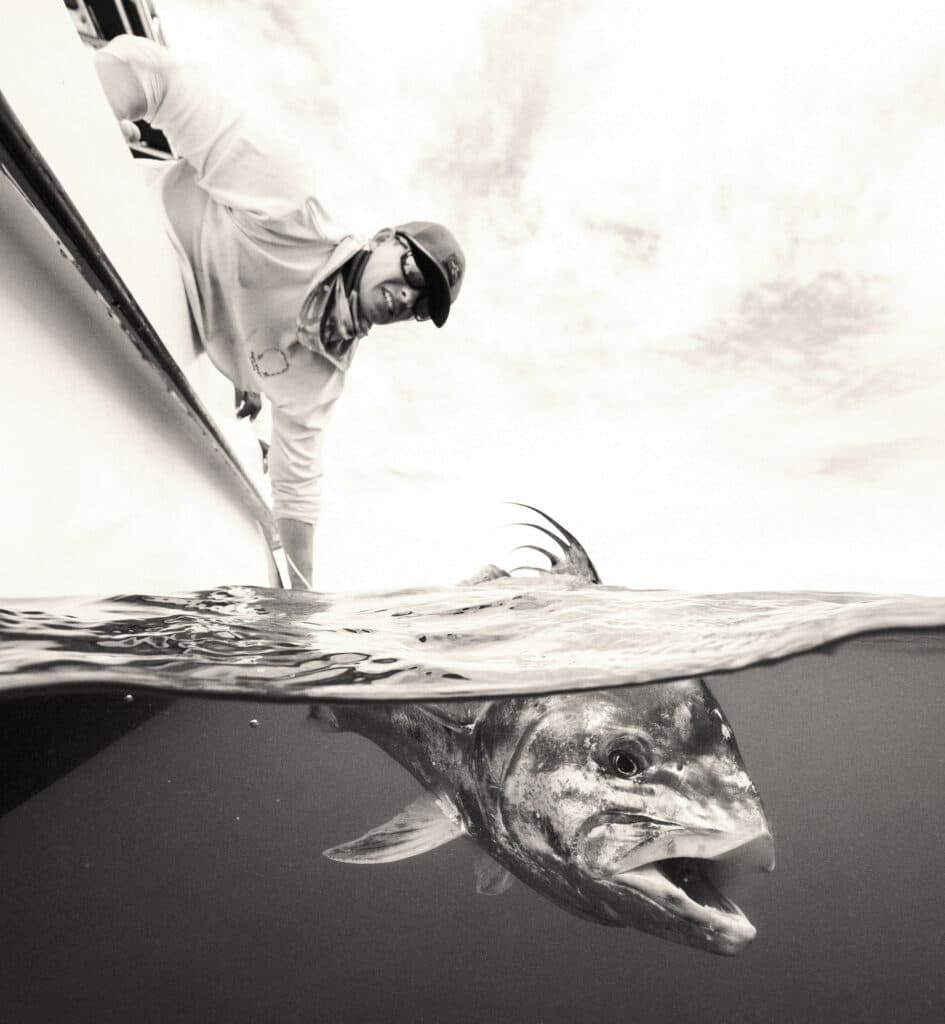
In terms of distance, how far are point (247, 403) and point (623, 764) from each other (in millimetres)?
5436

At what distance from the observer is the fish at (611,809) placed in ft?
5.82

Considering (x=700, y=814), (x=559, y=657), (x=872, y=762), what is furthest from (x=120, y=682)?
(x=872, y=762)

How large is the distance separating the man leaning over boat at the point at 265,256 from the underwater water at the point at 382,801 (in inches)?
83.7

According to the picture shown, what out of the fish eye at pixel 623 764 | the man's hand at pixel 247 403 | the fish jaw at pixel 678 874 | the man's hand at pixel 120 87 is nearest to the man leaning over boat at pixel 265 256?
the man's hand at pixel 120 87

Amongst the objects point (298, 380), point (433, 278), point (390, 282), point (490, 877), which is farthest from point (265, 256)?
point (490, 877)

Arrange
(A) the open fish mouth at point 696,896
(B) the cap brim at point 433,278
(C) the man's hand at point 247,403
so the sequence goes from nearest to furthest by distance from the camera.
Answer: (A) the open fish mouth at point 696,896 → (B) the cap brim at point 433,278 → (C) the man's hand at point 247,403

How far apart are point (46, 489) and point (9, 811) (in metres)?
2.58

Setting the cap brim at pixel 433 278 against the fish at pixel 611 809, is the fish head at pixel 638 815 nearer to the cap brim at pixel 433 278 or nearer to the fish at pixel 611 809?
the fish at pixel 611 809

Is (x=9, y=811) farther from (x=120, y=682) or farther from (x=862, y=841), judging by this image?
(x=862, y=841)

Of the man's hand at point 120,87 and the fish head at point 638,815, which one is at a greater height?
the man's hand at point 120,87

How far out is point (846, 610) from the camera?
3.39 meters

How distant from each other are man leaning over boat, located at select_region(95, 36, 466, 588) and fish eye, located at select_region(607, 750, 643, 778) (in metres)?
4.33

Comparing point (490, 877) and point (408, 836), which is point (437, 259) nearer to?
point (408, 836)

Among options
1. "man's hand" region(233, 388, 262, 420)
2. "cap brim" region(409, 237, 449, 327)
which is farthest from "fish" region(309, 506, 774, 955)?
"man's hand" region(233, 388, 262, 420)
